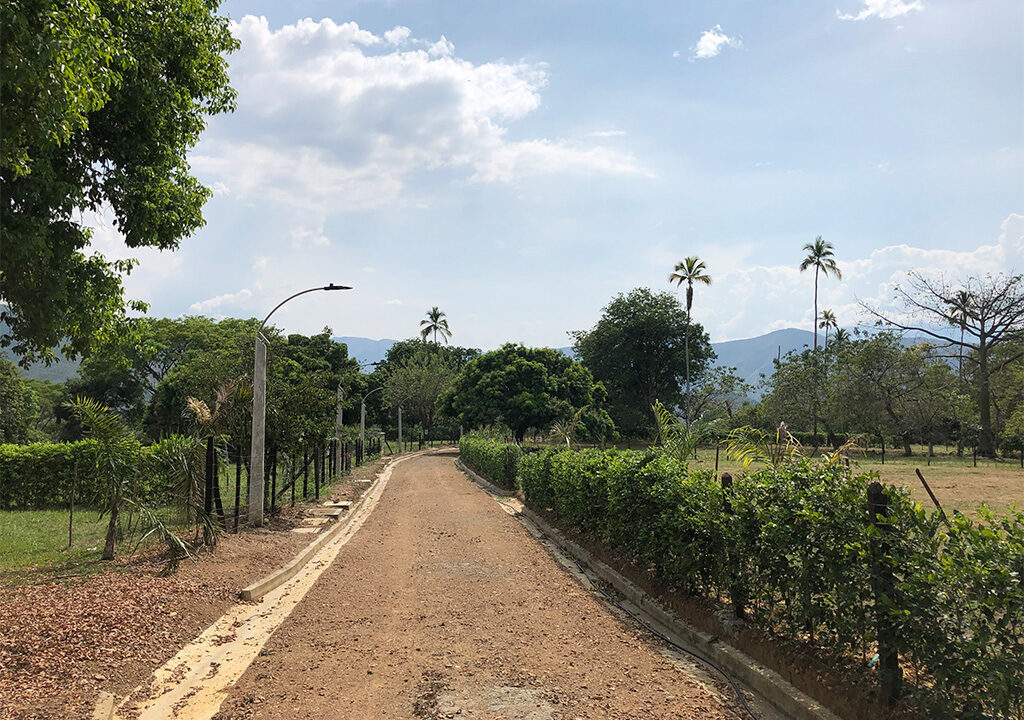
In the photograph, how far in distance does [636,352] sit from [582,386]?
19186 mm

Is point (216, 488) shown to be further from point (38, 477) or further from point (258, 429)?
point (38, 477)

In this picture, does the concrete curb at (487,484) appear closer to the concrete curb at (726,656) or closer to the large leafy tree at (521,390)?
the large leafy tree at (521,390)

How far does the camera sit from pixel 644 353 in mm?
67688

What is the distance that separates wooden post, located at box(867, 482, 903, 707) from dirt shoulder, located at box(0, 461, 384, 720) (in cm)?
556

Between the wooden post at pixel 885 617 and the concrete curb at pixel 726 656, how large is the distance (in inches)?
16.5

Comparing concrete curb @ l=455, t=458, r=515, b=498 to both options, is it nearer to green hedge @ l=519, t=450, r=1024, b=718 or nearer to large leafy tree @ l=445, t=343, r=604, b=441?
large leafy tree @ l=445, t=343, r=604, b=441

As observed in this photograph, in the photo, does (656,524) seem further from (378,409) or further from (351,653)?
(378,409)

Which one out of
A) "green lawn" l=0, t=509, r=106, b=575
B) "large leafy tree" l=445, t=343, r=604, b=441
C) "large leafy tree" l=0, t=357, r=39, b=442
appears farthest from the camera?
"large leafy tree" l=445, t=343, r=604, b=441

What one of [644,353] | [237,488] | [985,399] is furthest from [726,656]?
[644,353]

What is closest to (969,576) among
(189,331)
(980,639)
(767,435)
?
(980,639)

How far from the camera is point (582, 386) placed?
49.5 metres

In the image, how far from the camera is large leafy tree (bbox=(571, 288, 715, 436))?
6681 centimetres

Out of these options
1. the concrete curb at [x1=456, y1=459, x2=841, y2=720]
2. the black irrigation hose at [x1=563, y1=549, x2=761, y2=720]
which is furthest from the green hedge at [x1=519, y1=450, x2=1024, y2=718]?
the black irrigation hose at [x1=563, y1=549, x2=761, y2=720]

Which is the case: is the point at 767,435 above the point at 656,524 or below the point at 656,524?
above
